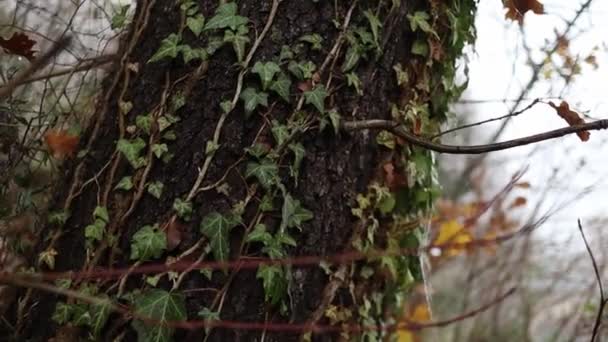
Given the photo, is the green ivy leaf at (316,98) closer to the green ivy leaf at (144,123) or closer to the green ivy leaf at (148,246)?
the green ivy leaf at (144,123)

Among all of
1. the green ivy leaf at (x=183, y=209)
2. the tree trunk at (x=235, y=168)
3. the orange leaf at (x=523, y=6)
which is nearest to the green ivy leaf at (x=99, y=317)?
the tree trunk at (x=235, y=168)

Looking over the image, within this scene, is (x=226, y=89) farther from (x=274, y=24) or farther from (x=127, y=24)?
(x=127, y=24)

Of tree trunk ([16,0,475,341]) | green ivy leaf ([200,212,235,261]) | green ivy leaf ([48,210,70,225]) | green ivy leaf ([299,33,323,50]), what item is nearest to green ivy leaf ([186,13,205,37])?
tree trunk ([16,0,475,341])

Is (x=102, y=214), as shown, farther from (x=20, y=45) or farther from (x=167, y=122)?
(x=20, y=45)

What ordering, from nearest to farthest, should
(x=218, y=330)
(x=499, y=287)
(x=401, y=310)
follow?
1. (x=218, y=330)
2. (x=401, y=310)
3. (x=499, y=287)

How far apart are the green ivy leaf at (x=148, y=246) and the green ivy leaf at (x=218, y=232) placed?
11cm

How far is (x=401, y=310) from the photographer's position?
2.74 metres

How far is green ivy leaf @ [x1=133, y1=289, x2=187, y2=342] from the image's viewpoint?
1882 millimetres

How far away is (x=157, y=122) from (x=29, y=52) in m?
0.59

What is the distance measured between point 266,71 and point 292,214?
399 mm

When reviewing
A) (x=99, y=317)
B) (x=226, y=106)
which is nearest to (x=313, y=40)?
(x=226, y=106)

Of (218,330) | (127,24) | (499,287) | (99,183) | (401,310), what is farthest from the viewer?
(499,287)

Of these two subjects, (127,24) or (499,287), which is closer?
(127,24)

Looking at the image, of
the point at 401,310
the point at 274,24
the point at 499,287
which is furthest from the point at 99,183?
the point at 499,287
